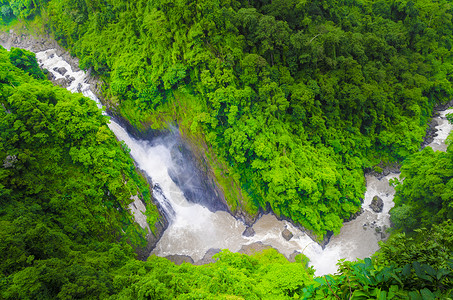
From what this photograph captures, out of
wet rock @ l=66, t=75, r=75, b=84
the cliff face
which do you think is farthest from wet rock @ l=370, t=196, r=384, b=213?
wet rock @ l=66, t=75, r=75, b=84

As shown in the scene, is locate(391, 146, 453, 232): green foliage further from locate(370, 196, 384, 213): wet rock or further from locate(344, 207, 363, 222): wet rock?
locate(344, 207, 363, 222): wet rock

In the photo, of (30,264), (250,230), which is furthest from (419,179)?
(30,264)

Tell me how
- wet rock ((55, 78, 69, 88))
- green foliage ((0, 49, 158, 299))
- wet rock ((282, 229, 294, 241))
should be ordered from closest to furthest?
green foliage ((0, 49, 158, 299))
wet rock ((282, 229, 294, 241))
wet rock ((55, 78, 69, 88))

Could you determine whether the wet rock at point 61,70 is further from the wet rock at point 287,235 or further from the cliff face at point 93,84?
the wet rock at point 287,235

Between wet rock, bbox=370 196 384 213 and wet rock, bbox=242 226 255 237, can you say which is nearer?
wet rock, bbox=242 226 255 237

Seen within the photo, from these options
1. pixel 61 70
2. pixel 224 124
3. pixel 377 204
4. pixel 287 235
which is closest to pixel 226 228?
pixel 287 235

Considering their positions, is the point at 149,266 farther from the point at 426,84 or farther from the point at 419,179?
the point at 426,84
